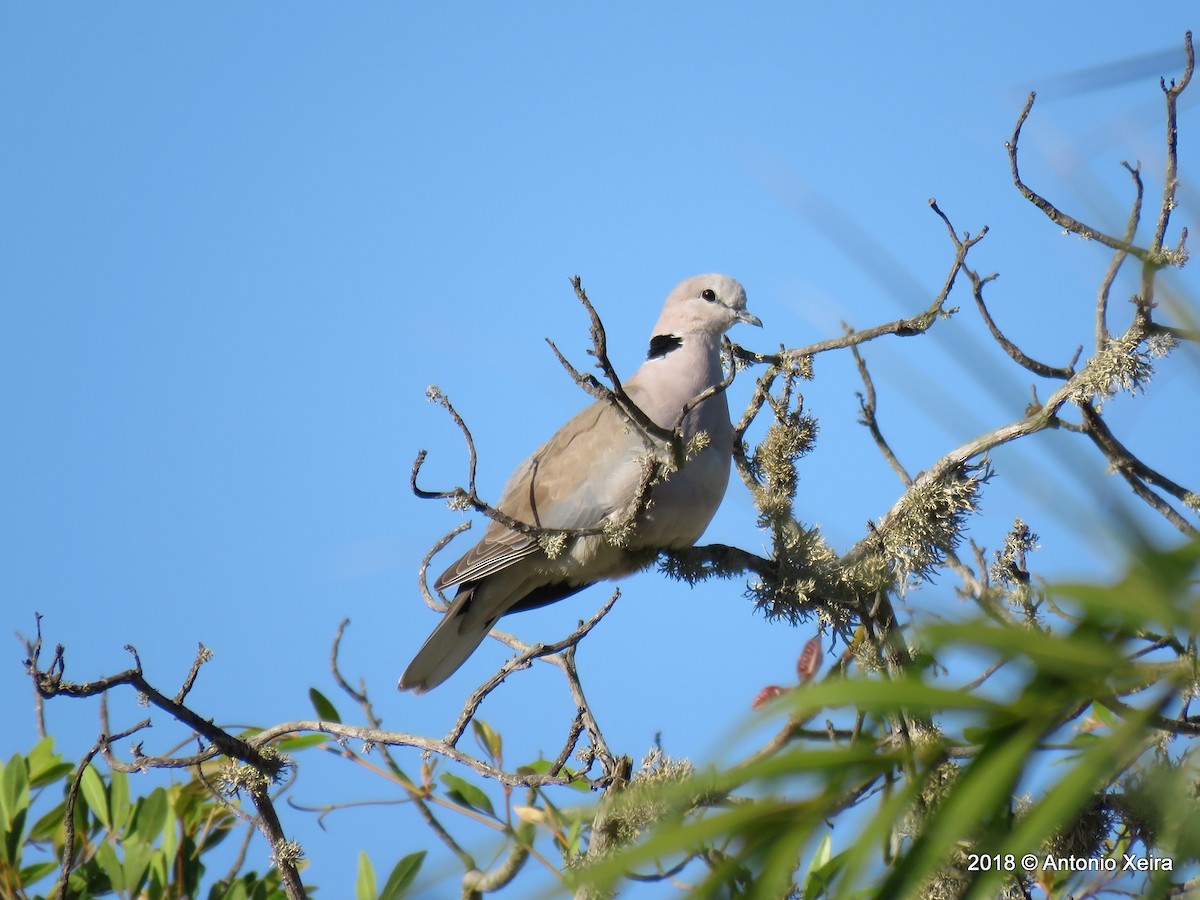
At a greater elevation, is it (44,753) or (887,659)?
(44,753)

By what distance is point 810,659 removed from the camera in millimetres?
3273

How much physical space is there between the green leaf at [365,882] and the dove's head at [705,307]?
191 cm

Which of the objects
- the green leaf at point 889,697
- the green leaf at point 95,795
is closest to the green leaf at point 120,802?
the green leaf at point 95,795

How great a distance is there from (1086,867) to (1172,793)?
5.01ft

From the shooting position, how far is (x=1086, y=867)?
198cm

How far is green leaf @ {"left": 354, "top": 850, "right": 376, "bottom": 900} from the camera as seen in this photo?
312 centimetres

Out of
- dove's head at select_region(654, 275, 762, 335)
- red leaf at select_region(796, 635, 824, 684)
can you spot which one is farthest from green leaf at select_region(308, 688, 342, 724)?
dove's head at select_region(654, 275, 762, 335)

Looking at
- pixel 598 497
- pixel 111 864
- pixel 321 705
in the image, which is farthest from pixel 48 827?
pixel 598 497

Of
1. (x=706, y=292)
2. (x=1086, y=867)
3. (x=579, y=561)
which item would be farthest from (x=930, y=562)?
(x=706, y=292)

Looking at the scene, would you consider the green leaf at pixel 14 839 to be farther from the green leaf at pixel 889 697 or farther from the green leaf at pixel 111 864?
the green leaf at pixel 889 697

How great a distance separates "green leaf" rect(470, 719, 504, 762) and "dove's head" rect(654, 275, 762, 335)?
145 centimetres

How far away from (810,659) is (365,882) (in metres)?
1.32

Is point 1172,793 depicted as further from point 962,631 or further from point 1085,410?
point 1085,410

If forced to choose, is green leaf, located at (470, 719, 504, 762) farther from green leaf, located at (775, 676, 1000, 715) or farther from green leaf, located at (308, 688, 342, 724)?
green leaf, located at (775, 676, 1000, 715)
